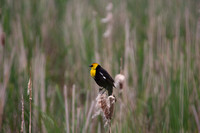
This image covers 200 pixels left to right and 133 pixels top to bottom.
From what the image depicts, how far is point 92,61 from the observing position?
2.24m

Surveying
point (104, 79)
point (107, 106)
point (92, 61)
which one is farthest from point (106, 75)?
point (92, 61)

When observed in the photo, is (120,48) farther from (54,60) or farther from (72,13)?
(72,13)

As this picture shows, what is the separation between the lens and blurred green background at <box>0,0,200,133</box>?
1456 millimetres

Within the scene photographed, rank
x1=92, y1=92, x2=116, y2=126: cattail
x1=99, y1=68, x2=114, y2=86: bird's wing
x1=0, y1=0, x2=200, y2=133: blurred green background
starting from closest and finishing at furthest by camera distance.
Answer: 1. x1=92, y1=92, x2=116, y2=126: cattail
2. x1=99, y1=68, x2=114, y2=86: bird's wing
3. x1=0, y1=0, x2=200, y2=133: blurred green background

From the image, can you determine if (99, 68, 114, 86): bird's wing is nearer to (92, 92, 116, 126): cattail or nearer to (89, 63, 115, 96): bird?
(89, 63, 115, 96): bird

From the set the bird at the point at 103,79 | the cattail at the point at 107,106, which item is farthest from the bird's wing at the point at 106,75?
the cattail at the point at 107,106

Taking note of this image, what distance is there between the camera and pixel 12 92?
170cm

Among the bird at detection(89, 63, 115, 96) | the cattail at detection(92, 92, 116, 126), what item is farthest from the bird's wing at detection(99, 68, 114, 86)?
the cattail at detection(92, 92, 116, 126)

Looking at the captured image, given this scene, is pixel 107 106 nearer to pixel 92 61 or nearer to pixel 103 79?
pixel 103 79

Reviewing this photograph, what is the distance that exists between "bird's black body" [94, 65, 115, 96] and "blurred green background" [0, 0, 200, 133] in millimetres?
72

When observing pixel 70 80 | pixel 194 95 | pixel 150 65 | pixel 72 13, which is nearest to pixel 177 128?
pixel 194 95

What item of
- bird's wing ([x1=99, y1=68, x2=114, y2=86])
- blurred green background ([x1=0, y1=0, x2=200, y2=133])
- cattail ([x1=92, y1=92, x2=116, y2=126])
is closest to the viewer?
cattail ([x1=92, y1=92, x2=116, y2=126])

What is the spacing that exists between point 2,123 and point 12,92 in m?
0.25

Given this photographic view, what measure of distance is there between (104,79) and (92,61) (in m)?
1.14
